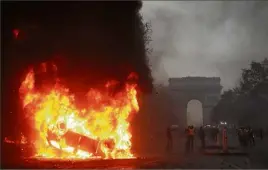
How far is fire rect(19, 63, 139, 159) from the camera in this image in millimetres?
16984

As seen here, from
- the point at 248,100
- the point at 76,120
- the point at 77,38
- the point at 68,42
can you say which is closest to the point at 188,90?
the point at 248,100

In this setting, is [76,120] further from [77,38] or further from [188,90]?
[188,90]

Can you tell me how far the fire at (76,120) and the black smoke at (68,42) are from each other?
0.64 meters

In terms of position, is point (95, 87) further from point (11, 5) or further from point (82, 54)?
point (11, 5)

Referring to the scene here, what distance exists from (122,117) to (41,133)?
3.76 meters

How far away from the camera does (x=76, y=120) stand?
17828 millimetres

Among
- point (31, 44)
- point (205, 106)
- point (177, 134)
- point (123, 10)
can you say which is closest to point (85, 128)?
point (31, 44)

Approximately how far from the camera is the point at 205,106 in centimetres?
7769

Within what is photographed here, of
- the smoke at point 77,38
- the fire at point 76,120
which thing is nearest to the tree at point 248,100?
the smoke at point 77,38

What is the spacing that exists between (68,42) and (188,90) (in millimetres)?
55493

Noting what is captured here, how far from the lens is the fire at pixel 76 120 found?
17.0 metres

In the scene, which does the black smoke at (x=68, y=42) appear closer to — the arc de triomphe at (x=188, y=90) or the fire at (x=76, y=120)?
the fire at (x=76, y=120)

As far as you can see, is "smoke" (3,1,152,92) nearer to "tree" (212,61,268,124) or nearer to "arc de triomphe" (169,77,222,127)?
"tree" (212,61,268,124)

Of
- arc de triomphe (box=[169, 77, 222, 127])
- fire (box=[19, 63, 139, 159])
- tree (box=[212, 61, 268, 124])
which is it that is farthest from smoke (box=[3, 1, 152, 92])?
arc de triomphe (box=[169, 77, 222, 127])
